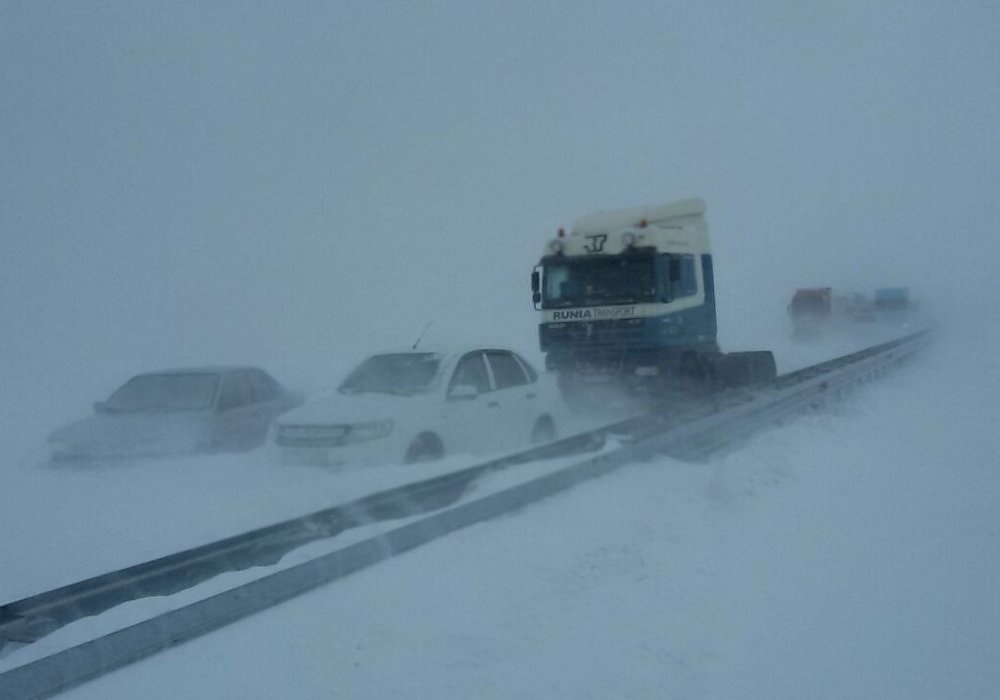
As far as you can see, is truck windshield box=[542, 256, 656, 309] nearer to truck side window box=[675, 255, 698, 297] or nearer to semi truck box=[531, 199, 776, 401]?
semi truck box=[531, 199, 776, 401]

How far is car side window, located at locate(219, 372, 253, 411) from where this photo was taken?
35.2ft

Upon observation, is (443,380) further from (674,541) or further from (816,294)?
(816,294)

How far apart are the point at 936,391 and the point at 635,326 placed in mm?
6600

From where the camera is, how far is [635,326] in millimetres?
14617

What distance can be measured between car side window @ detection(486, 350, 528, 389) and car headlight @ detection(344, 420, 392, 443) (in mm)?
2105

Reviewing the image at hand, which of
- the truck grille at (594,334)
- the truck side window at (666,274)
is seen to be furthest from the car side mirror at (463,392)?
the truck side window at (666,274)

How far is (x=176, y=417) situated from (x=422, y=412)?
120 inches

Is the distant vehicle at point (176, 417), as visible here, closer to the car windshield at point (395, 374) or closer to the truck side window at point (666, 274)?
the car windshield at point (395, 374)

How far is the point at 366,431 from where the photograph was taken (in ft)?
28.6

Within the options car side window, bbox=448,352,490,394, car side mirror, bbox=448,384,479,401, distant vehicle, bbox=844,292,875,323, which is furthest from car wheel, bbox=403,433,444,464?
distant vehicle, bbox=844,292,875,323

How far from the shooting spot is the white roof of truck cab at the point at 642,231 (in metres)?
14.7

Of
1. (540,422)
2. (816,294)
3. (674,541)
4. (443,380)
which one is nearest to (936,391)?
(540,422)

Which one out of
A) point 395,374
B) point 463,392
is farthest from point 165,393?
point 463,392

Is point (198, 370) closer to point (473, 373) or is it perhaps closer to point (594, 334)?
point (473, 373)
